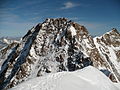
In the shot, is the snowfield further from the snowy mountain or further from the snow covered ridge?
the snow covered ridge

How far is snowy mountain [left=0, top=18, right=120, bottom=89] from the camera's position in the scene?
390ft

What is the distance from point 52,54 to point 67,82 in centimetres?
11514

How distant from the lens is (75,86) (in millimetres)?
16453

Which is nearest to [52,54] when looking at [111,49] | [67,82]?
[111,49]

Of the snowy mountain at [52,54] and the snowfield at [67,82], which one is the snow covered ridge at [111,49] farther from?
the snowfield at [67,82]

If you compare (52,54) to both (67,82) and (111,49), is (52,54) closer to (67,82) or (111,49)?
(111,49)

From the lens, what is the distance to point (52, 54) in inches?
5177

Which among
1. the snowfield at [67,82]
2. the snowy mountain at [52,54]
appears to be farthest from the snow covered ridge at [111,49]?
the snowfield at [67,82]

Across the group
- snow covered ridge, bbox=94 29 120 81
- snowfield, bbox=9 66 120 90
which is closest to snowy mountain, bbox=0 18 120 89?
snow covered ridge, bbox=94 29 120 81

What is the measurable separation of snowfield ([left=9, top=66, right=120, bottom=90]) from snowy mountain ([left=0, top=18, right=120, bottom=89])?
92723mm

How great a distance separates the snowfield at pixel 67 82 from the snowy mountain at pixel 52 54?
304 ft

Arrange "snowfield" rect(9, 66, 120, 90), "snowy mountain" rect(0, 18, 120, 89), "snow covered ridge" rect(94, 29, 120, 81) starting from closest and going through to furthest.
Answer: "snowfield" rect(9, 66, 120, 90) < "snowy mountain" rect(0, 18, 120, 89) < "snow covered ridge" rect(94, 29, 120, 81)

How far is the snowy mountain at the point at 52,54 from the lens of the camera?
118750mm

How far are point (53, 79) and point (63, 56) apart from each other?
109 m
